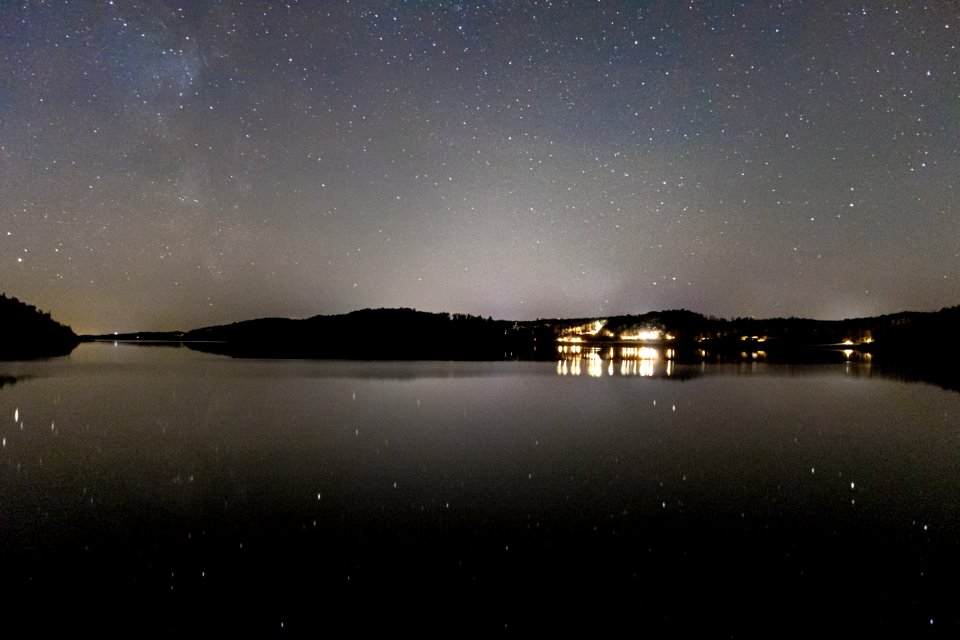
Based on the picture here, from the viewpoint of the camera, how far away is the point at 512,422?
16.4m

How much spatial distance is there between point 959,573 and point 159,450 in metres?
13.4

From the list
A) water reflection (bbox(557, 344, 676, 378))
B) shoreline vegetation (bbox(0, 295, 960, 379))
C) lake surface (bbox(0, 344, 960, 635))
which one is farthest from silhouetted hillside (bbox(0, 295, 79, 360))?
lake surface (bbox(0, 344, 960, 635))

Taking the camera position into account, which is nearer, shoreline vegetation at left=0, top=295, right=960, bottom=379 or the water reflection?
the water reflection

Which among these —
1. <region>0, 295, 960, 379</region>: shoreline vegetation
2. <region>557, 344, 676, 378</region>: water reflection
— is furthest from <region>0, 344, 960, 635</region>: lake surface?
<region>0, 295, 960, 379</region>: shoreline vegetation

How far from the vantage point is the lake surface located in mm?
5594

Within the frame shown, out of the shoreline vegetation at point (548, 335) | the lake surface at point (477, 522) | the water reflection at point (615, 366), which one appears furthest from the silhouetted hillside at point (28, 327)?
the lake surface at point (477, 522)

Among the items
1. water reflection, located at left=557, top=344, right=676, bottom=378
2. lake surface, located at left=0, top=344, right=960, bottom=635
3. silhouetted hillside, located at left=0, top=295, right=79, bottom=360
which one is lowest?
lake surface, located at left=0, top=344, right=960, bottom=635

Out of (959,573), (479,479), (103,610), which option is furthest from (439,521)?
(959,573)

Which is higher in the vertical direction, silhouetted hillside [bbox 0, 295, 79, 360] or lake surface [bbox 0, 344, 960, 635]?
silhouetted hillside [bbox 0, 295, 79, 360]

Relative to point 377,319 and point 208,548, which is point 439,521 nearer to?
point 208,548

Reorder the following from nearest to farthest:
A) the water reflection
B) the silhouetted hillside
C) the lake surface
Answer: the lake surface
the water reflection
the silhouetted hillside

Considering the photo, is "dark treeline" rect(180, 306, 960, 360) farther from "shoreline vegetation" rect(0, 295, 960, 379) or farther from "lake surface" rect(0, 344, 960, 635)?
"lake surface" rect(0, 344, 960, 635)

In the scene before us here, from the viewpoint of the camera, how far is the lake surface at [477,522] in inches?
220

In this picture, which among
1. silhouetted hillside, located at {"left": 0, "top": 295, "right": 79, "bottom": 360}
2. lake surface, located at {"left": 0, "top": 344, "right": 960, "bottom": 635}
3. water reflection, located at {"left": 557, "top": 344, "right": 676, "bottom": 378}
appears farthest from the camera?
silhouetted hillside, located at {"left": 0, "top": 295, "right": 79, "bottom": 360}
